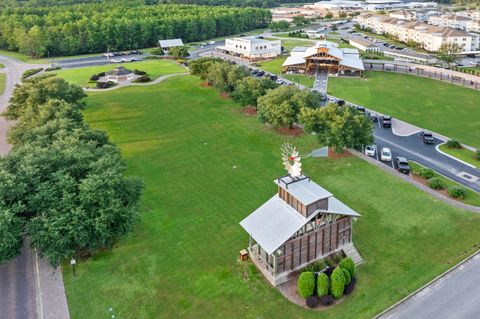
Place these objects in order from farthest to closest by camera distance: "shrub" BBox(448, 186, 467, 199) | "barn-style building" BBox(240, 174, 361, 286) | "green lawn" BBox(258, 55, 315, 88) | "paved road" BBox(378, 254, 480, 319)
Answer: "green lawn" BBox(258, 55, 315, 88) < "shrub" BBox(448, 186, 467, 199) < "barn-style building" BBox(240, 174, 361, 286) < "paved road" BBox(378, 254, 480, 319)

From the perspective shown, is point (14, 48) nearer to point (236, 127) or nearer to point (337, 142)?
point (236, 127)

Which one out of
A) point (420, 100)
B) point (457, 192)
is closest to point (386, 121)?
point (420, 100)

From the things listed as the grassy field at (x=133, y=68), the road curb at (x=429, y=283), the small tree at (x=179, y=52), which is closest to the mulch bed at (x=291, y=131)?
the road curb at (x=429, y=283)

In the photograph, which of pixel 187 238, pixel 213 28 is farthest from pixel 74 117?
pixel 213 28

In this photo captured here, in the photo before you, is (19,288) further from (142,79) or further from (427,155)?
(142,79)

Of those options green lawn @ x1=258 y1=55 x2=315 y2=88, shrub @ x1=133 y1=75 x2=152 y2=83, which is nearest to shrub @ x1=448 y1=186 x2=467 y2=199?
green lawn @ x1=258 y1=55 x2=315 y2=88

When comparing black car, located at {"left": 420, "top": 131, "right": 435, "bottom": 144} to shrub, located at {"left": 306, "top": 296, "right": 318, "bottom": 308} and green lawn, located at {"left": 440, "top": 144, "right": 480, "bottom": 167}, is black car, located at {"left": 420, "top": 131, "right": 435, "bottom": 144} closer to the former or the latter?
green lawn, located at {"left": 440, "top": 144, "right": 480, "bottom": 167}
